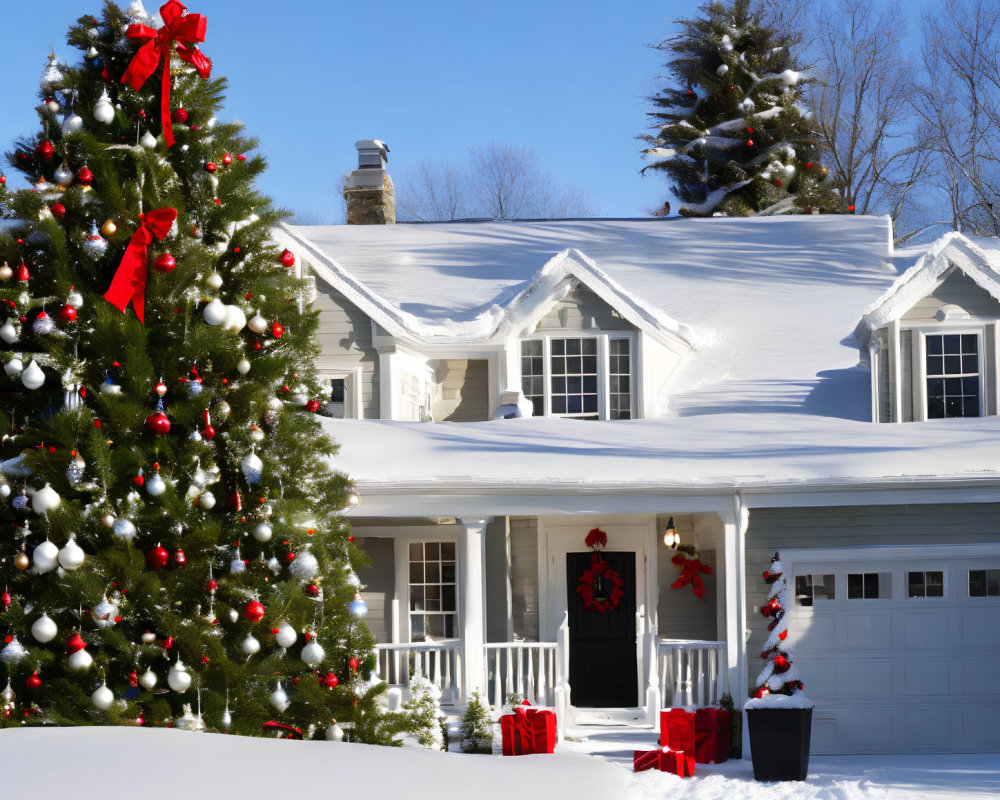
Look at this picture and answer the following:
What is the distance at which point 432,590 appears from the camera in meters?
15.0

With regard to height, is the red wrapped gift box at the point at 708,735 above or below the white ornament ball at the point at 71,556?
below

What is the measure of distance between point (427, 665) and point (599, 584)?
116 inches

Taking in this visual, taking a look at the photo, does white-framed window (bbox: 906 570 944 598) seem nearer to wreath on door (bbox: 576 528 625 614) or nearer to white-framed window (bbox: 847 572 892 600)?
white-framed window (bbox: 847 572 892 600)

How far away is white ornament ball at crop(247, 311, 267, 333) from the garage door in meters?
7.68

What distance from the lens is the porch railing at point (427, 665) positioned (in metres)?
12.4

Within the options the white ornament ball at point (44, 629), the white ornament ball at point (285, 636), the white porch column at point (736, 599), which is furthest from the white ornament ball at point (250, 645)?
the white porch column at point (736, 599)

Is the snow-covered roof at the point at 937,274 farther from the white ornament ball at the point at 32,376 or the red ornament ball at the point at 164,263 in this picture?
the white ornament ball at the point at 32,376

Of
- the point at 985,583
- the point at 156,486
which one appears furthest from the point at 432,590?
the point at 156,486

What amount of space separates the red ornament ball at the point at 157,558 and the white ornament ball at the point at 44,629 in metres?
0.58

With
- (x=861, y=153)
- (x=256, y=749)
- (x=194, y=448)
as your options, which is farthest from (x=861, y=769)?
(x=861, y=153)

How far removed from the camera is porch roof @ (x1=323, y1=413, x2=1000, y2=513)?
1195 centimetres

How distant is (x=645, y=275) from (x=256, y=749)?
1649 cm

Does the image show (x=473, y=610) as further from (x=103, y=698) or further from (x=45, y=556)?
(x=45, y=556)

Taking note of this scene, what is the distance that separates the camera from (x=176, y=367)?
22.0ft
